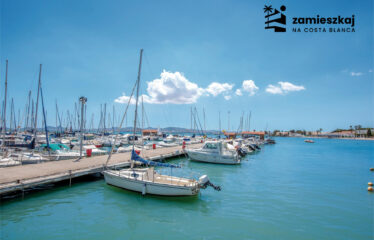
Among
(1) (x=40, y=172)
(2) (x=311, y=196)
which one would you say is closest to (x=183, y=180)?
(2) (x=311, y=196)

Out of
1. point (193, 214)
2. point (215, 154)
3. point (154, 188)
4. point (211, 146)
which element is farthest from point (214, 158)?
point (193, 214)

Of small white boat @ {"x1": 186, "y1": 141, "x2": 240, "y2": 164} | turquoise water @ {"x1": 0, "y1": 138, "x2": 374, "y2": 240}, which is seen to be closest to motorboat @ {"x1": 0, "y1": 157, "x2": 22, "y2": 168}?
turquoise water @ {"x1": 0, "y1": 138, "x2": 374, "y2": 240}

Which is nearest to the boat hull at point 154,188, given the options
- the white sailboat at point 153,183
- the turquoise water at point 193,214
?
the white sailboat at point 153,183

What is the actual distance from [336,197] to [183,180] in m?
11.5

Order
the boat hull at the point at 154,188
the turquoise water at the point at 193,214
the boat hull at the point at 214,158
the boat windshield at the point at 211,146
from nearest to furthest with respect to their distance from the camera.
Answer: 1. the turquoise water at the point at 193,214
2. the boat hull at the point at 154,188
3. the boat hull at the point at 214,158
4. the boat windshield at the point at 211,146

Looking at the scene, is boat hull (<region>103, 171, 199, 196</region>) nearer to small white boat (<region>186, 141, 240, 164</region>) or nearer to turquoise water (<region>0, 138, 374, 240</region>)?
turquoise water (<region>0, 138, 374, 240</region>)

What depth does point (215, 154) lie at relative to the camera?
2945 cm

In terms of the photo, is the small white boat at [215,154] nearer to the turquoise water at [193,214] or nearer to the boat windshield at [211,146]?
the boat windshield at [211,146]

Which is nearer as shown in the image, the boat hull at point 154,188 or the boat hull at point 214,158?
the boat hull at point 154,188

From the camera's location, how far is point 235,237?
966cm

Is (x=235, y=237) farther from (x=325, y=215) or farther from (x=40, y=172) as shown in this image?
(x=40, y=172)

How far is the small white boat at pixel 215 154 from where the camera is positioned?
95.6 feet

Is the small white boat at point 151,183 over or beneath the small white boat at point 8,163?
beneath

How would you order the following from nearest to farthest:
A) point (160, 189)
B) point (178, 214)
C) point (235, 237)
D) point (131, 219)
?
point (235, 237)
point (131, 219)
point (178, 214)
point (160, 189)
